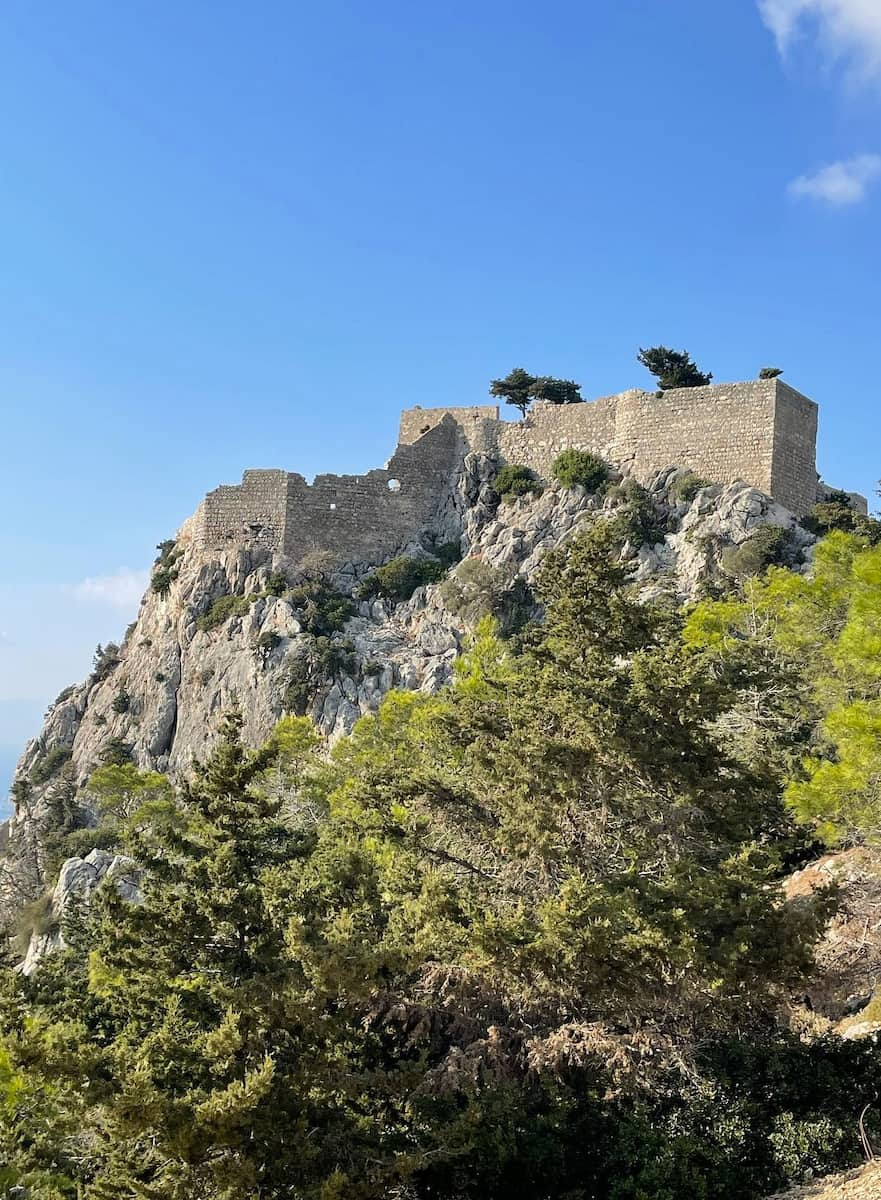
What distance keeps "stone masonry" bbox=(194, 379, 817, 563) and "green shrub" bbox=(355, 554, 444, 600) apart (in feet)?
6.22

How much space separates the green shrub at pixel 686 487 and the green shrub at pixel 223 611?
55.0 ft

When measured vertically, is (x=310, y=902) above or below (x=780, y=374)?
below

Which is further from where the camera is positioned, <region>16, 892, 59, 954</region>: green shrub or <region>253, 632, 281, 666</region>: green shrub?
<region>253, 632, 281, 666</region>: green shrub

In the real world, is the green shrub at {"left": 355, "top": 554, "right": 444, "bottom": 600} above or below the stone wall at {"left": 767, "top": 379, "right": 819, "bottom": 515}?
below

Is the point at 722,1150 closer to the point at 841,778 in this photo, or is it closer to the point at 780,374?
the point at 841,778

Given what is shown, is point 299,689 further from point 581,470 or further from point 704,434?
point 704,434

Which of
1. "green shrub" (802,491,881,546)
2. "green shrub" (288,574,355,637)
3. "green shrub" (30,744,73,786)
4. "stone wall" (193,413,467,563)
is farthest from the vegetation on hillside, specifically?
"green shrub" (30,744,73,786)

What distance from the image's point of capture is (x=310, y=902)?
35.1 ft

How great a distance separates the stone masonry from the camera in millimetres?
37562

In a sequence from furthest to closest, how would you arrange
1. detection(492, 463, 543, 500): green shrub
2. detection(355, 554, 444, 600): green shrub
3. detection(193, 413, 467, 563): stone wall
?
1. detection(193, 413, 467, 563): stone wall
2. detection(492, 463, 543, 500): green shrub
3. detection(355, 554, 444, 600): green shrub

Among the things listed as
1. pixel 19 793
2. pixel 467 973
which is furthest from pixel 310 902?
pixel 19 793

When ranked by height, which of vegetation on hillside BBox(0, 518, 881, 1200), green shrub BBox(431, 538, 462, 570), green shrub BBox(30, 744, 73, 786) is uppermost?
green shrub BBox(431, 538, 462, 570)

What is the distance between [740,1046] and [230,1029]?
620 cm

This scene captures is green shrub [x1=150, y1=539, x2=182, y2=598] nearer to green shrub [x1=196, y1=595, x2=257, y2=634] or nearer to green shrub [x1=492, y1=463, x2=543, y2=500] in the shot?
green shrub [x1=196, y1=595, x2=257, y2=634]
